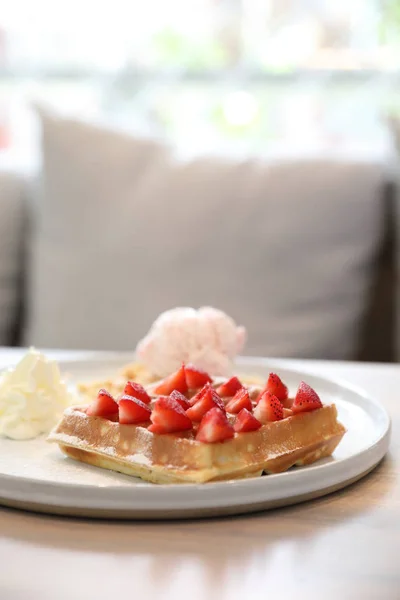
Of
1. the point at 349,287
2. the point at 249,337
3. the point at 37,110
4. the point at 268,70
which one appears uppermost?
the point at 268,70

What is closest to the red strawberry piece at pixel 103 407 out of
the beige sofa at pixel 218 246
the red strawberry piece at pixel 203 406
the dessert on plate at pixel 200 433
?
the dessert on plate at pixel 200 433

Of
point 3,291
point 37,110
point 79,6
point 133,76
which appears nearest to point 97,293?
point 3,291

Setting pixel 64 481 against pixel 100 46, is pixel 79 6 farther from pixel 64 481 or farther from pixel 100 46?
pixel 64 481

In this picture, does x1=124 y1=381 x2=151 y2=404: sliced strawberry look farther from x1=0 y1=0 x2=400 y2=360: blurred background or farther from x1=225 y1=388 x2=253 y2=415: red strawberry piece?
x1=0 y1=0 x2=400 y2=360: blurred background

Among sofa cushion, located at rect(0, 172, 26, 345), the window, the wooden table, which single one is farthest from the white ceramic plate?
the window

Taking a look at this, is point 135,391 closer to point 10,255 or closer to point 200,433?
point 200,433

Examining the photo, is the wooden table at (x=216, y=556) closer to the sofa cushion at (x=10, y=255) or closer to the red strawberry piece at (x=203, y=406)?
the red strawberry piece at (x=203, y=406)

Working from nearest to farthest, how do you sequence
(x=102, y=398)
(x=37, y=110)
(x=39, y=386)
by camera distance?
(x=102, y=398) < (x=39, y=386) < (x=37, y=110)

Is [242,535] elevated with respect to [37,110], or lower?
lower
